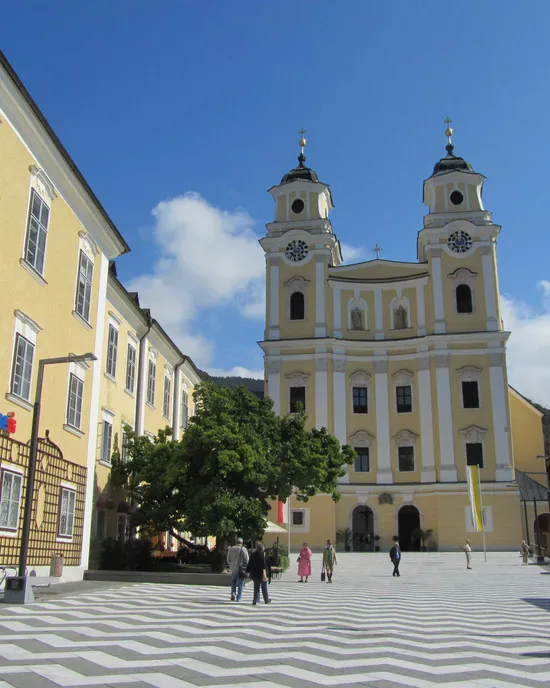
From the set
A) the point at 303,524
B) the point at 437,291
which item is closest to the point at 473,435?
the point at 437,291

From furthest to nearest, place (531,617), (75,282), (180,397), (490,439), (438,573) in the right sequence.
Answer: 1. (490,439)
2. (180,397)
3. (438,573)
4. (75,282)
5. (531,617)

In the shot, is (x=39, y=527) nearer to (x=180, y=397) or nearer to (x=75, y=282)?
(x=75, y=282)

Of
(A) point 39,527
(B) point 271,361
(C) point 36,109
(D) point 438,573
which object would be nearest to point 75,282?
(C) point 36,109

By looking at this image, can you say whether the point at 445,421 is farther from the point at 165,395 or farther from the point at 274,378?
the point at 165,395

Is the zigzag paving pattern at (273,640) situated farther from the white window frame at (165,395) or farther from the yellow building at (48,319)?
the white window frame at (165,395)

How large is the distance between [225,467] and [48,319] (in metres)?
7.49

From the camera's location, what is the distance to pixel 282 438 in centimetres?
2586

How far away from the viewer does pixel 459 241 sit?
49.3m

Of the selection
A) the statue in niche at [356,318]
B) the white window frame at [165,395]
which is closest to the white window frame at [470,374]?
the statue in niche at [356,318]

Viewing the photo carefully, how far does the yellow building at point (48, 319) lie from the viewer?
52.1ft

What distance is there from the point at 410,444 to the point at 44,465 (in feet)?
107

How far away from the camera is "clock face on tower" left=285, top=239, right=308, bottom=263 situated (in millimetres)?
50344

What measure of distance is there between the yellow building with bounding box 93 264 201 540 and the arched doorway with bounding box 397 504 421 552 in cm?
1928

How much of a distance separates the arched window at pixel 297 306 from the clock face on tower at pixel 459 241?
420 inches
